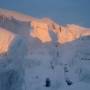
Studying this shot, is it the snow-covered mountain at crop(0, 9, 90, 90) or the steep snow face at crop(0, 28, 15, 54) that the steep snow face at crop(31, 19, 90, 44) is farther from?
the steep snow face at crop(0, 28, 15, 54)

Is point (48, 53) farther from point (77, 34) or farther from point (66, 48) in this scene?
point (77, 34)

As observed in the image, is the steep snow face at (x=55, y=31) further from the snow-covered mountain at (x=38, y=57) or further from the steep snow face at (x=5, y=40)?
the steep snow face at (x=5, y=40)

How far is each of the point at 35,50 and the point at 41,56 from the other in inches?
13.9

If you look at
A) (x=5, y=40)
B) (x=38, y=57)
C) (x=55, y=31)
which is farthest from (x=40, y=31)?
(x=5, y=40)

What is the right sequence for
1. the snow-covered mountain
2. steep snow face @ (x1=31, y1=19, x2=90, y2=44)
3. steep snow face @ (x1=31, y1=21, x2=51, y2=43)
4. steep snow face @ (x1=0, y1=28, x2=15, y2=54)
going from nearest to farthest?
1. the snow-covered mountain
2. steep snow face @ (x1=0, y1=28, x2=15, y2=54)
3. steep snow face @ (x1=31, y1=21, x2=51, y2=43)
4. steep snow face @ (x1=31, y1=19, x2=90, y2=44)

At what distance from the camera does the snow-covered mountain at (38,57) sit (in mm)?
11359

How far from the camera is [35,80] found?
1216 centimetres

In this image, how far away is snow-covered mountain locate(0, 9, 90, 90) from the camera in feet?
37.3

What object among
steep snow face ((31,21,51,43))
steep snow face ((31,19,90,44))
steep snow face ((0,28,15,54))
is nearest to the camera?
steep snow face ((0,28,15,54))

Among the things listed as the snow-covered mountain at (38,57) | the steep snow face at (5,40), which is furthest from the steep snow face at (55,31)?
the steep snow face at (5,40)

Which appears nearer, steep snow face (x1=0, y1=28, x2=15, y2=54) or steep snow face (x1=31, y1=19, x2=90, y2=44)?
steep snow face (x1=0, y1=28, x2=15, y2=54)

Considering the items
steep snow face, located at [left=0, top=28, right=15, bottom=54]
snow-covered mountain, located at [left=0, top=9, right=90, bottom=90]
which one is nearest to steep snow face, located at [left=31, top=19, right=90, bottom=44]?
snow-covered mountain, located at [left=0, top=9, right=90, bottom=90]

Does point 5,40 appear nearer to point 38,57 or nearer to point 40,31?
point 38,57

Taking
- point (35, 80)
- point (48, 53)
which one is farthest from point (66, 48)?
point (35, 80)
